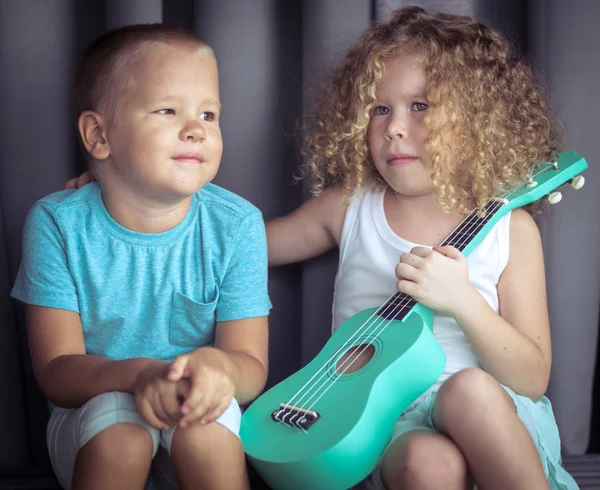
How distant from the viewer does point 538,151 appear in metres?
1.50

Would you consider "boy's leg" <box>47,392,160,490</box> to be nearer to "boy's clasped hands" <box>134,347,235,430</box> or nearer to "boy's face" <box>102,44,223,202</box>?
"boy's clasped hands" <box>134,347,235,430</box>

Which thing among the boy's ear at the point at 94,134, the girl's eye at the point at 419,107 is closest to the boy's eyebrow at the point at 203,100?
the boy's ear at the point at 94,134

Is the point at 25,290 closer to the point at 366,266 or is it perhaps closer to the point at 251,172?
the point at 251,172

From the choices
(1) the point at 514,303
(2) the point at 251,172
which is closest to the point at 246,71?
(2) the point at 251,172

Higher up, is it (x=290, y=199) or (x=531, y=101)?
(x=531, y=101)

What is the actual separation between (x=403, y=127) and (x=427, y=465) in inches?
23.3

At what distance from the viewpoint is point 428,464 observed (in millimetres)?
1140

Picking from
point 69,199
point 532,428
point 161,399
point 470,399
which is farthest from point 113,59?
point 532,428

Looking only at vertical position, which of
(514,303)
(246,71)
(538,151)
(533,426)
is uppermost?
(246,71)

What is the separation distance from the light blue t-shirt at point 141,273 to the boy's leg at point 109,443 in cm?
22

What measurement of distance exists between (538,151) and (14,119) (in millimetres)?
1033

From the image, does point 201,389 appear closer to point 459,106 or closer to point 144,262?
point 144,262

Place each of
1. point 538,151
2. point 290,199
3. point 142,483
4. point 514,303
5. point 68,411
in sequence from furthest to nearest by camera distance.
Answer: point 290,199
point 538,151
point 514,303
point 68,411
point 142,483

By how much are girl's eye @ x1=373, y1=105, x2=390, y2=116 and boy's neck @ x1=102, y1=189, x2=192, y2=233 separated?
1.30 ft
